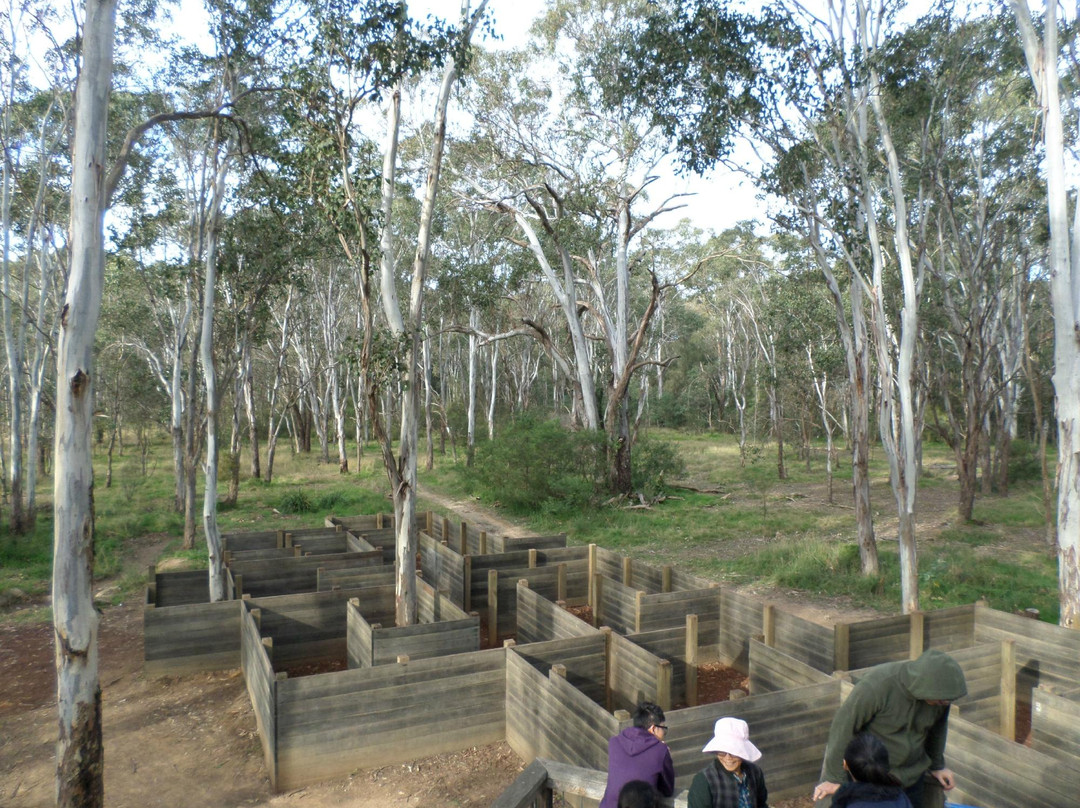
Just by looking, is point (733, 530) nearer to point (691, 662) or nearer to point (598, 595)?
point (598, 595)

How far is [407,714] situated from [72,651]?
2262 millimetres

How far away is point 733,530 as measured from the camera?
15.3 metres

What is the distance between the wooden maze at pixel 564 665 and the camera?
4.93 meters

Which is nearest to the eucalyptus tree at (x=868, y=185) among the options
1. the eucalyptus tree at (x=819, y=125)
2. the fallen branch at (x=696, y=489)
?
the eucalyptus tree at (x=819, y=125)

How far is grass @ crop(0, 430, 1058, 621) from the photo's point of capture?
10.8 meters

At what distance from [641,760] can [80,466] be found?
3639 mm

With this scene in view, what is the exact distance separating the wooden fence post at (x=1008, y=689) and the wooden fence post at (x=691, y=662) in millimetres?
2324

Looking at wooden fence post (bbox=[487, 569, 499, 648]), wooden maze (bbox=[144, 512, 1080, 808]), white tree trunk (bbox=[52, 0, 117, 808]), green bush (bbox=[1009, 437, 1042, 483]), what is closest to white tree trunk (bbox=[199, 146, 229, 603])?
wooden maze (bbox=[144, 512, 1080, 808])

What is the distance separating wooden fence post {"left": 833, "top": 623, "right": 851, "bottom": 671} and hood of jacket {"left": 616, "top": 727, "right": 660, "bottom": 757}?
350cm

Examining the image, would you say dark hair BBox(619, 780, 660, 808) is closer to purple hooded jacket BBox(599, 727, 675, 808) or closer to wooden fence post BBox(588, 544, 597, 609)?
purple hooded jacket BBox(599, 727, 675, 808)

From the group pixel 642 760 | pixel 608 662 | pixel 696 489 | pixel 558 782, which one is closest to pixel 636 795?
pixel 558 782

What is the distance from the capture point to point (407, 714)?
5664mm

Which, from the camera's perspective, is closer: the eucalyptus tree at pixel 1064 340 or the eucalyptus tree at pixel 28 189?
the eucalyptus tree at pixel 1064 340

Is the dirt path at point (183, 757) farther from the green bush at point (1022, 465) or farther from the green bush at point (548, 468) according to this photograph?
the green bush at point (1022, 465)
